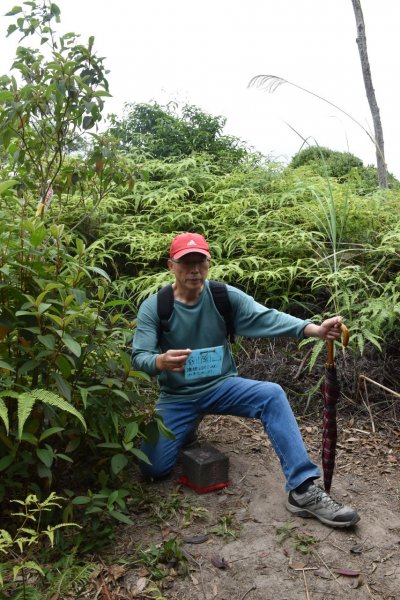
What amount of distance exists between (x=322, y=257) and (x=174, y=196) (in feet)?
5.69

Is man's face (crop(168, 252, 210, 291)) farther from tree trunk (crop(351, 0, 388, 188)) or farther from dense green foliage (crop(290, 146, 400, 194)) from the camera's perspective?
dense green foliage (crop(290, 146, 400, 194))

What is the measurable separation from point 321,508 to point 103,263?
290 centimetres

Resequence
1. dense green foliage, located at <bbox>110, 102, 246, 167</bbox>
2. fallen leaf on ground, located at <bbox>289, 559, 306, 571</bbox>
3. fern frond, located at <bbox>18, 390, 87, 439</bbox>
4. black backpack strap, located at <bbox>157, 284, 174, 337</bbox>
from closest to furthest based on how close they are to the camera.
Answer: fern frond, located at <bbox>18, 390, 87, 439</bbox> → fallen leaf on ground, located at <bbox>289, 559, 306, 571</bbox> → black backpack strap, located at <bbox>157, 284, 174, 337</bbox> → dense green foliage, located at <bbox>110, 102, 246, 167</bbox>

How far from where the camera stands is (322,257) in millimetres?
4922

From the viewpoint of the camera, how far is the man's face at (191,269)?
3371mm

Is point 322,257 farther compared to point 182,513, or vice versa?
point 322,257

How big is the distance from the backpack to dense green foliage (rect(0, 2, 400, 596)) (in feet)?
0.64

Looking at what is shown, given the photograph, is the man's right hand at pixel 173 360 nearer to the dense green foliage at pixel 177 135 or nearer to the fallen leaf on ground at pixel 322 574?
the fallen leaf on ground at pixel 322 574

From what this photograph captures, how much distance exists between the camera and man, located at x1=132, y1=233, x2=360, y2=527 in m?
3.19

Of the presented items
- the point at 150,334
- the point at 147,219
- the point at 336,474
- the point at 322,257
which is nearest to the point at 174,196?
the point at 147,219

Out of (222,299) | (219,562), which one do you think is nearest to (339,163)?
(222,299)

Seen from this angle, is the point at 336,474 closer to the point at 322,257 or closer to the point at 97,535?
the point at 97,535

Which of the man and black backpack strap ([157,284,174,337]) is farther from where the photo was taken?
black backpack strap ([157,284,174,337])

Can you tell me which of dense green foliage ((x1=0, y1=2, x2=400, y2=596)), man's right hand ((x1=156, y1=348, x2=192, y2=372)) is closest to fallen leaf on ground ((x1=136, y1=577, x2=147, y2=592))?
dense green foliage ((x1=0, y1=2, x2=400, y2=596))
